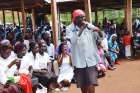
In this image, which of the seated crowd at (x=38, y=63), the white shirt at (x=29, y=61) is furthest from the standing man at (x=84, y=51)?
the white shirt at (x=29, y=61)

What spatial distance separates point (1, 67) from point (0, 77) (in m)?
0.28

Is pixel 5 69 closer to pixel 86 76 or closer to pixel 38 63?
pixel 86 76

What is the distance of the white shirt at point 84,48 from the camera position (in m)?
7.72

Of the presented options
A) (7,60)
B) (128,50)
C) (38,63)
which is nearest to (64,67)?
(38,63)

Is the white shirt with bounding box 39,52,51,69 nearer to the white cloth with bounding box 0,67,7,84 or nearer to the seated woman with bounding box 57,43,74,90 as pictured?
the seated woman with bounding box 57,43,74,90

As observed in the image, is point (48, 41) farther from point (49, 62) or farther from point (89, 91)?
point (89, 91)

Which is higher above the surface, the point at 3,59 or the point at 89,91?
the point at 3,59

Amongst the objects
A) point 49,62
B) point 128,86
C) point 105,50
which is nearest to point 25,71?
point 49,62

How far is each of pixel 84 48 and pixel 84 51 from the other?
0.17 ft

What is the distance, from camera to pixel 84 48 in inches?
304

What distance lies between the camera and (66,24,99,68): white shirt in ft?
25.3

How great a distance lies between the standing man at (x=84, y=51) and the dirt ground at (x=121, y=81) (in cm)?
348

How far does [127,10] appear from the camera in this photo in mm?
19391

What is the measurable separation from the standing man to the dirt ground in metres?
3.48
